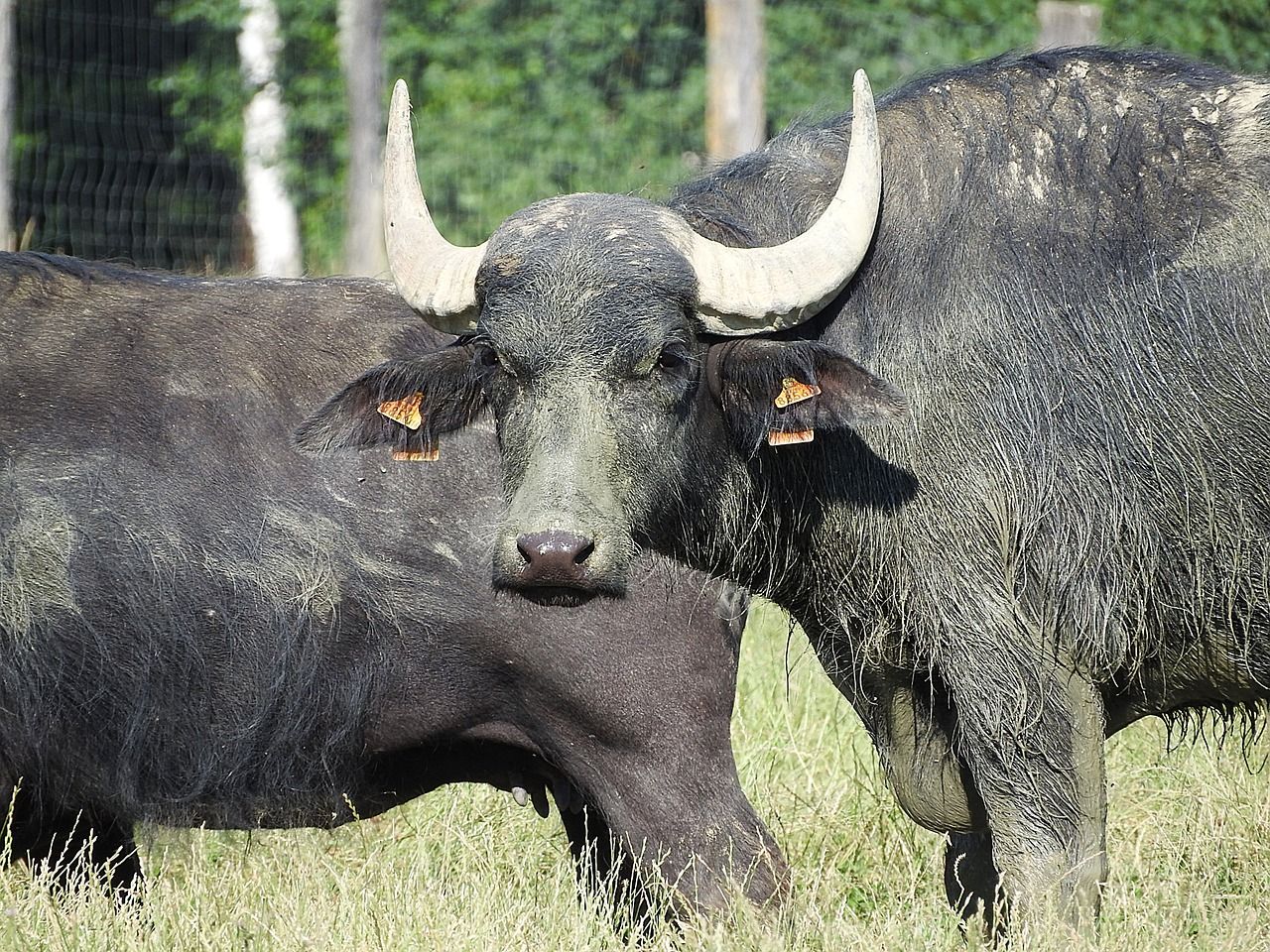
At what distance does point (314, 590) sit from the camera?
4.57 metres

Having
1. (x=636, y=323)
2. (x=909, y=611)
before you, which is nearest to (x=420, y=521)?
(x=636, y=323)

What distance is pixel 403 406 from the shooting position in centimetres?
432

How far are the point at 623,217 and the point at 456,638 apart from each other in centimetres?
126

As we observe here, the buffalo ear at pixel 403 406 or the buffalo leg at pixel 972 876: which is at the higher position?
the buffalo ear at pixel 403 406

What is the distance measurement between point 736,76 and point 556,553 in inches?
265

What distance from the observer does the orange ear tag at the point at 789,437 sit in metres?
4.06

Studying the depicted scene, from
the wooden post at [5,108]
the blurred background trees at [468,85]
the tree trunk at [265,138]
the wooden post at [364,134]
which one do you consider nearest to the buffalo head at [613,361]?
the wooden post at [5,108]

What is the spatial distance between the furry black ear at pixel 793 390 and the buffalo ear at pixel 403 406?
2.16 ft

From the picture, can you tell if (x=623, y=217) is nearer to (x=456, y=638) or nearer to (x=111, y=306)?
(x=456, y=638)

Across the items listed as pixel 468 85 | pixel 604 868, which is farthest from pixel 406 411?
pixel 468 85

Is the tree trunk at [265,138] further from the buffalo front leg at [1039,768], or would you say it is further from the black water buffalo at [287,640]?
the buffalo front leg at [1039,768]

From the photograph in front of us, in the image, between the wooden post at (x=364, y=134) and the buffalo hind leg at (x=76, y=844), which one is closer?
the buffalo hind leg at (x=76, y=844)

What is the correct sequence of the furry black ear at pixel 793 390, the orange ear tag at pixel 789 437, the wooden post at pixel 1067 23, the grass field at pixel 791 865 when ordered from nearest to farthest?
the furry black ear at pixel 793 390 < the orange ear tag at pixel 789 437 < the grass field at pixel 791 865 < the wooden post at pixel 1067 23

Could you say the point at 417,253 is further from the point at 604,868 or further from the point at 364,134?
the point at 364,134
